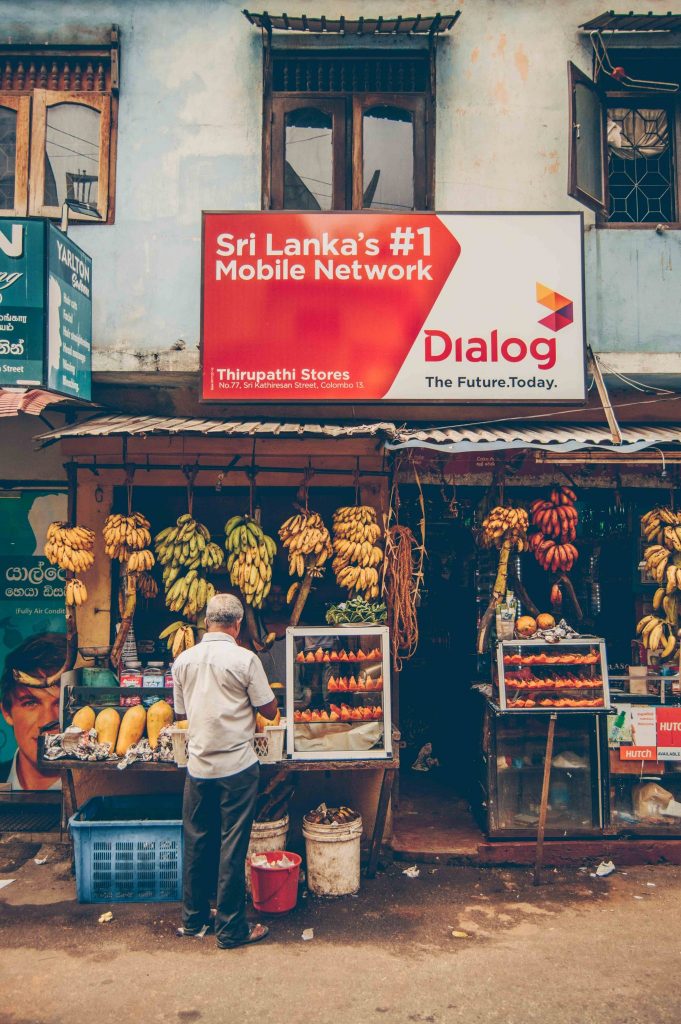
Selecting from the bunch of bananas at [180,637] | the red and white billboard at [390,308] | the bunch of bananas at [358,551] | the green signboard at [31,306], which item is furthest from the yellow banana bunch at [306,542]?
the green signboard at [31,306]

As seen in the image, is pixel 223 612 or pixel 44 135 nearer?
pixel 223 612

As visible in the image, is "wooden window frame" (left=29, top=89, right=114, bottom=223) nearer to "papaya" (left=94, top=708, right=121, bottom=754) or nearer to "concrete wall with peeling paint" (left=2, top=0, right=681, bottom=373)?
"concrete wall with peeling paint" (left=2, top=0, right=681, bottom=373)

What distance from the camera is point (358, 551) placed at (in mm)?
6430

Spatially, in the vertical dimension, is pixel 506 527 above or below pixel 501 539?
above

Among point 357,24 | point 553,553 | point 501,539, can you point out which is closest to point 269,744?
point 501,539

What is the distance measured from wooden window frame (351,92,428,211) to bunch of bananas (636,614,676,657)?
14.1 feet

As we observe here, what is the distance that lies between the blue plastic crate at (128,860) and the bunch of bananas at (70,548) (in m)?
2.00

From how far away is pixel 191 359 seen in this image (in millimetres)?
6973

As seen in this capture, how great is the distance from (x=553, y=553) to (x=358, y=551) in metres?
1.70

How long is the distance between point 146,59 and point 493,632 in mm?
6141

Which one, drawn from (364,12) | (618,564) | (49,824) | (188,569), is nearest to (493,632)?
(618,564)

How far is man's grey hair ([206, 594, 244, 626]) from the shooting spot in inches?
200

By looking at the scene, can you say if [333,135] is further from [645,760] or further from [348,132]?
[645,760]

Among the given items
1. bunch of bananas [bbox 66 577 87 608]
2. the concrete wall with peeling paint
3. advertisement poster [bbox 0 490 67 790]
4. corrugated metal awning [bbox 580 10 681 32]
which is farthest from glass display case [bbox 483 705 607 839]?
corrugated metal awning [bbox 580 10 681 32]
